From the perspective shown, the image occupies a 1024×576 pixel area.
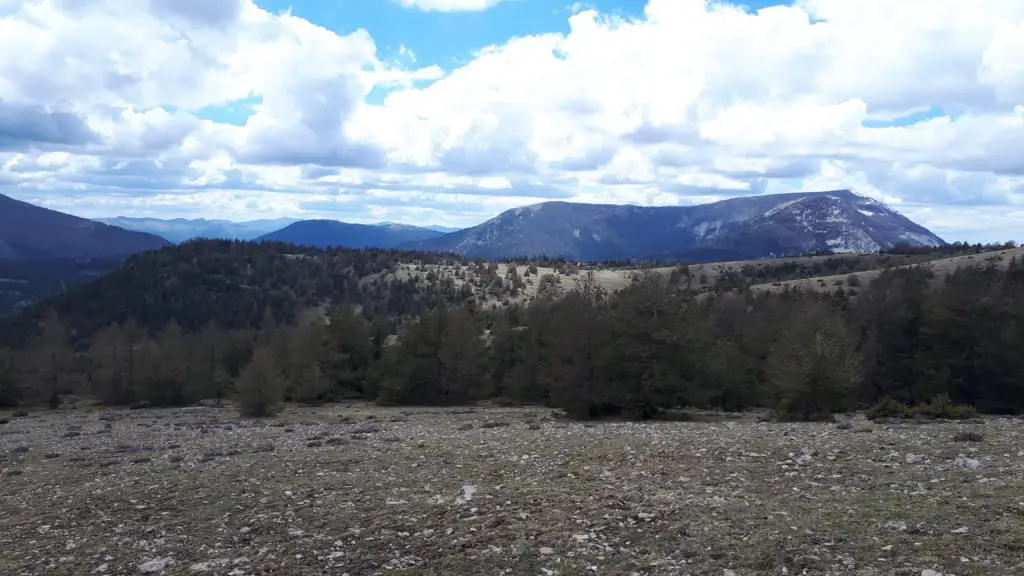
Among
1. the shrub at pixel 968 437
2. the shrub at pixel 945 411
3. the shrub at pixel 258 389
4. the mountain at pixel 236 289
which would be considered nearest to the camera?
the shrub at pixel 968 437

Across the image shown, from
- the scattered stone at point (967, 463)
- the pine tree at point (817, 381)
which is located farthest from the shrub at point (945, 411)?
the scattered stone at point (967, 463)

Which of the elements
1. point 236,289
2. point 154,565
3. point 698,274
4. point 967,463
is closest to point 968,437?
point 967,463

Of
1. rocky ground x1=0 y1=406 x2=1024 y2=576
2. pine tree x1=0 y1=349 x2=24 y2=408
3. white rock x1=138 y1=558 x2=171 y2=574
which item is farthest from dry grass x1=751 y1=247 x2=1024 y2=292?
white rock x1=138 y1=558 x2=171 y2=574

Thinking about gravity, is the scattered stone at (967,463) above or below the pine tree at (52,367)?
above

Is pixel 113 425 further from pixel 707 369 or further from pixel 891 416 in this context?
pixel 891 416

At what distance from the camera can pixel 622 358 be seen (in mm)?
33781

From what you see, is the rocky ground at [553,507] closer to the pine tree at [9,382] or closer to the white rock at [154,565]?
the white rock at [154,565]

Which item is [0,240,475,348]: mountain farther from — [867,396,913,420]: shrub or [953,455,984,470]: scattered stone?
[953,455,984,470]: scattered stone

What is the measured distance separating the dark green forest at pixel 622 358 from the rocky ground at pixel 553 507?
1055cm

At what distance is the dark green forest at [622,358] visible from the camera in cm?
3322

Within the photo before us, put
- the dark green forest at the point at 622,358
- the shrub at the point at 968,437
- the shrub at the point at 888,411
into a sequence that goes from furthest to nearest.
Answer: the dark green forest at the point at 622,358
the shrub at the point at 888,411
the shrub at the point at 968,437

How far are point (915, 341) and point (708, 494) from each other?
39.3 m

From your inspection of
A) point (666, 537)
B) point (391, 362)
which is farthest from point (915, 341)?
point (666, 537)

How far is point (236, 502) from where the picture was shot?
15.2 metres
